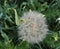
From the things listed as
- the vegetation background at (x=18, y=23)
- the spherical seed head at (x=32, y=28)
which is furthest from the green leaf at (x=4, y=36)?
the spherical seed head at (x=32, y=28)

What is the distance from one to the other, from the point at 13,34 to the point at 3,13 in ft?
0.76

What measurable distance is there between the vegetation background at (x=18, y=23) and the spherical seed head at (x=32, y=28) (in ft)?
0.18

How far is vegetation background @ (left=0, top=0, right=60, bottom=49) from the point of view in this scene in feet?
7.67

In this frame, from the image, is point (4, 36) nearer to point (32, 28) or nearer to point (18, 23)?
point (18, 23)

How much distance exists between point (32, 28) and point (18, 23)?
0.16 meters

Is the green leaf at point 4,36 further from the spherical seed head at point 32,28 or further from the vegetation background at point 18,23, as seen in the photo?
the spherical seed head at point 32,28

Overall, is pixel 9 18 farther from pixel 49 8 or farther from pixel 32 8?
pixel 49 8

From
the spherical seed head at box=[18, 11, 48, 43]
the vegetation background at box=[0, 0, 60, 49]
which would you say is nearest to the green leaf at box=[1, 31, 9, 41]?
the vegetation background at box=[0, 0, 60, 49]

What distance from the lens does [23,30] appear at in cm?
231

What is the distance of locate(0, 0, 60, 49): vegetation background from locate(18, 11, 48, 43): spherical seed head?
54mm

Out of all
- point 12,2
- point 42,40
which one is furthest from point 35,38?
point 12,2

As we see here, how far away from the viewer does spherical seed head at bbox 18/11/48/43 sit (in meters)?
2.29

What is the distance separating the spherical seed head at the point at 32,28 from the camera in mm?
2289

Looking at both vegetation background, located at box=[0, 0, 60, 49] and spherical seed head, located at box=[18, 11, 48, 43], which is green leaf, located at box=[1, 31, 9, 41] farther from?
spherical seed head, located at box=[18, 11, 48, 43]
